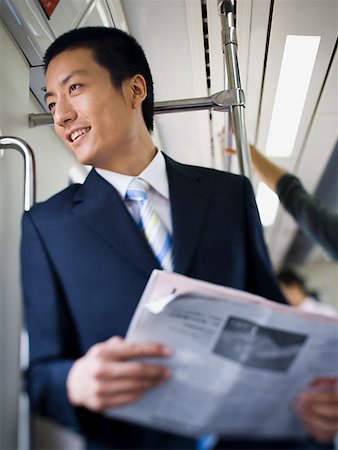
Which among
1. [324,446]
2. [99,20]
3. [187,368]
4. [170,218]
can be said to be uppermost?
[99,20]

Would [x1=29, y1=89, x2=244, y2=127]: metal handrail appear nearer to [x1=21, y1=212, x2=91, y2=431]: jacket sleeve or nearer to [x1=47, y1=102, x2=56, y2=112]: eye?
[x1=47, y1=102, x2=56, y2=112]: eye

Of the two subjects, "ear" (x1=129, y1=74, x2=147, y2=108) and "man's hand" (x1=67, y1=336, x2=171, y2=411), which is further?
"ear" (x1=129, y1=74, x2=147, y2=108)

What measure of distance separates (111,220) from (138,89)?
276mm

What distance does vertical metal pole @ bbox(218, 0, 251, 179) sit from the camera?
0.92 m

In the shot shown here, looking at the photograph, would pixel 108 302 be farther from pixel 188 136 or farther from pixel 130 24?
pixel 130 24

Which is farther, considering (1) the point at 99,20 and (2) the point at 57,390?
(1) the point at 99,20

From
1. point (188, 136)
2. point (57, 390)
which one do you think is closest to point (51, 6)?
point (188, 136)

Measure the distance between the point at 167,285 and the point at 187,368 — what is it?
0.39 ft

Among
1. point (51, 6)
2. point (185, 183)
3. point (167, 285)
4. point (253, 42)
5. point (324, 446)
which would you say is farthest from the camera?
point (253, 42)

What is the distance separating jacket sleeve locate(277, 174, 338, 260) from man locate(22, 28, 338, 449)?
9cm

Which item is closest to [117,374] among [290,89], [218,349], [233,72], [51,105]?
[218,349]

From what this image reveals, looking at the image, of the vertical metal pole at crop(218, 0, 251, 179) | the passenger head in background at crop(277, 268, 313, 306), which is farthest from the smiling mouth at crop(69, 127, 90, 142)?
the passenger head in background at crop(277, 268, 313, 306)

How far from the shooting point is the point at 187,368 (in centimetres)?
66

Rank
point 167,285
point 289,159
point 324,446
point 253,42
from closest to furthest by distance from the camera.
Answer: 1. point 167,285
2. point 324,446
3. point 253,42
4. point 289,159
